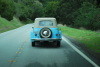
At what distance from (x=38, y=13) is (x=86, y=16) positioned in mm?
84630

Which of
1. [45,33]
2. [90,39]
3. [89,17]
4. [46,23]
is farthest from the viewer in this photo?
[89,17]

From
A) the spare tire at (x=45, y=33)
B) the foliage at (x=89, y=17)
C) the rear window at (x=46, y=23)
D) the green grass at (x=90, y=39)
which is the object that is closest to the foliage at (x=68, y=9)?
the foliage at (x=89, y=17)

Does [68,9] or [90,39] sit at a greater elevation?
[68,9]

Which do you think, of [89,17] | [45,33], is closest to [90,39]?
[45,33]

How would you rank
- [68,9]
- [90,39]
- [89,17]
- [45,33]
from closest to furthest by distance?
1. [45,33]
2. [90,39]
3. [89,17]
4. [68,9]

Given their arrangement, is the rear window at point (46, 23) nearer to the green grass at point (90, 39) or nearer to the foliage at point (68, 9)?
the green grass at point (90, 39)

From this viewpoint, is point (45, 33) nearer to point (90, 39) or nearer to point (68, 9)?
point (90, 39)

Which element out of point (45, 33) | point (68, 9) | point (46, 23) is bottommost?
point (45, 33)

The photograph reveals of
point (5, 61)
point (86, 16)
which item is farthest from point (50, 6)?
point (5, 61)

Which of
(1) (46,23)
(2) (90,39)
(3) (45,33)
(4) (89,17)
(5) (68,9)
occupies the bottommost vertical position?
(2) (90,39)

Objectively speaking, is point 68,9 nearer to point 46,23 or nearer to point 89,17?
point 89,17

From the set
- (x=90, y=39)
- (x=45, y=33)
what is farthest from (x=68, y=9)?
(x=45, y=33)

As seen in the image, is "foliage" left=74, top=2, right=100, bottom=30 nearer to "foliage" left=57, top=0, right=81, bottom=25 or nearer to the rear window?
"foliage" left=57, top=0, right=81, bottom=25

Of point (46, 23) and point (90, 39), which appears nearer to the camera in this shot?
point (46, 23)
